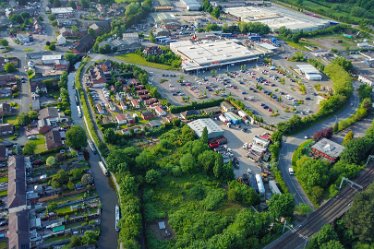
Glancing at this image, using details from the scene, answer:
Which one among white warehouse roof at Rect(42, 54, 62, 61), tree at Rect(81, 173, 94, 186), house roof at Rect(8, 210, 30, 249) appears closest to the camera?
house roof at Rect(8, 210, 30, 249)

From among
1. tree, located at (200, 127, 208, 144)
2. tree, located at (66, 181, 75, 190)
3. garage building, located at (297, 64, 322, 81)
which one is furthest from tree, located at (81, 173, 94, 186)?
garage building, located at (297, 64, 322, 81)

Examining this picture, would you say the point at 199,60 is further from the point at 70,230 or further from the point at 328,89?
the point at 70,230

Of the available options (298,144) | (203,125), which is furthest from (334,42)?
(203,125)

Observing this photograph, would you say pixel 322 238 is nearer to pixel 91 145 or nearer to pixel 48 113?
pixel 91 145

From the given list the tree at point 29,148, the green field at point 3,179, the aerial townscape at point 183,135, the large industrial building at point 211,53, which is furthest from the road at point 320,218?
the large industrial building at point 211,53

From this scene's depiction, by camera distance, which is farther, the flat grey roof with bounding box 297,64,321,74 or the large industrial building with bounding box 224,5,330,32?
the large industrial building with bounding box 224,5,330,32

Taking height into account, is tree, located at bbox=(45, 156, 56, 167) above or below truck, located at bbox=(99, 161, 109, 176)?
above

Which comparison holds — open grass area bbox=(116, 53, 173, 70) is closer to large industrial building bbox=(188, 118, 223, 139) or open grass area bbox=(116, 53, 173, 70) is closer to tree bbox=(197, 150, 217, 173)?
large industrial building bbox=(188, 118, 223, 139)

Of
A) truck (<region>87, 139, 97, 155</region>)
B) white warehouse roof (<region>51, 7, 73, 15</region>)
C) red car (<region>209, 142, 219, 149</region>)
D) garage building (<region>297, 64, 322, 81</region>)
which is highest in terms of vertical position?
white warehouse roof (<region>51, 7, 73, 15</region>)
